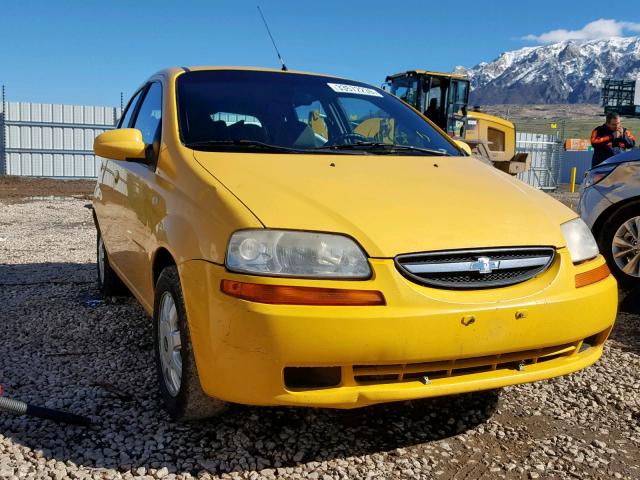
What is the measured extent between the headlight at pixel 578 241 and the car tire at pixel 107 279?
3.09 meters

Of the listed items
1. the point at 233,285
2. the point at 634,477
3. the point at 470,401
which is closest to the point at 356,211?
the point at 233,285

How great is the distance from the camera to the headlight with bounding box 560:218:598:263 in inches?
100

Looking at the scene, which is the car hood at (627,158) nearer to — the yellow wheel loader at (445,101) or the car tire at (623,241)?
the car tire at (623,241)

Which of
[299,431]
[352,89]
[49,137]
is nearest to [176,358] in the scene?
[299,431]

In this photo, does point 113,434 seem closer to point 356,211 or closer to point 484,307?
point 356,211

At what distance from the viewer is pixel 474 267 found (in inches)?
88.9

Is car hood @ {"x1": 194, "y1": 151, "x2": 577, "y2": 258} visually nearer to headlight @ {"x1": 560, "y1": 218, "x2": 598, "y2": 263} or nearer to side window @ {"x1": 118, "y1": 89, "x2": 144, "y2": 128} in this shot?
headlight @ {"x1": 560, "y1": 218, "x2": 598, "y2": 263}

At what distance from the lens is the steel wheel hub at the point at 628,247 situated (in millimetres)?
4938

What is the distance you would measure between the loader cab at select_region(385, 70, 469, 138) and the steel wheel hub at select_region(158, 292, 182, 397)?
12.4m

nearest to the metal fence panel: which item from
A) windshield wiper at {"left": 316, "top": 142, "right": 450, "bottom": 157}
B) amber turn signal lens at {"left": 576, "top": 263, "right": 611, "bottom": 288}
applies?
windshield wiper at {"left": 316, "top": 142, "right": 450, "bottom": 157}

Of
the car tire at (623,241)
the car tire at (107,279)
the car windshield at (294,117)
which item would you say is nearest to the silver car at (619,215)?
the car tire at (623,241)

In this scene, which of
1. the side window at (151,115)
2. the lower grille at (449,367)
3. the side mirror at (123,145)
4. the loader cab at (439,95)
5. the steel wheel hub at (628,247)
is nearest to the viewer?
the lower grille at (449,367)

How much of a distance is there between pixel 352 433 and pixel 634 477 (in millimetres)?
1089

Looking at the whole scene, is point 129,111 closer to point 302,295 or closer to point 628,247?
point 302,295
